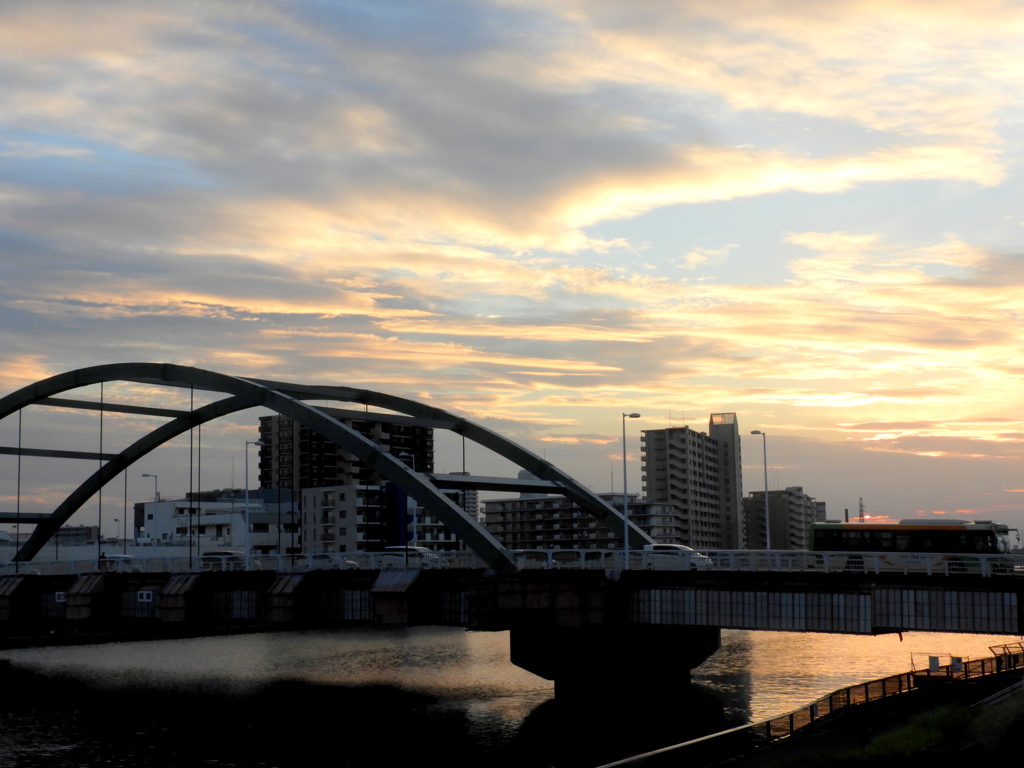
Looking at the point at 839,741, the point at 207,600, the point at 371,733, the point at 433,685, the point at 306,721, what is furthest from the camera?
the point at 433,685

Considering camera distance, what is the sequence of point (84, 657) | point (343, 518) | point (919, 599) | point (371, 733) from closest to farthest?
point (919, 599)
point (371, 733)
point (84, 657)
point (343, 518)

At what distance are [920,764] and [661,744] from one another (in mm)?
20929

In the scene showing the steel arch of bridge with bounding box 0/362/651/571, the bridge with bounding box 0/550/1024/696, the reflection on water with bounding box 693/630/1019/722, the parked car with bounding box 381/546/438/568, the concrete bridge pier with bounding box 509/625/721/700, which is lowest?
the reflection on water with bounding box 693/630/1019/722

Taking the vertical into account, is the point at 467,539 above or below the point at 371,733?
above

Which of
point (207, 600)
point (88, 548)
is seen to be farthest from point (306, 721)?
point (88, 548)

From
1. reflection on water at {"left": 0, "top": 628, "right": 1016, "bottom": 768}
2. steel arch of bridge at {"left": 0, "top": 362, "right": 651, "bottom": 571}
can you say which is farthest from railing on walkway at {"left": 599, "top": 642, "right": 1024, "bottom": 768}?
steel arch of bridge at {"left": 0, "top": 362, "right": 651, "bottom": 571}

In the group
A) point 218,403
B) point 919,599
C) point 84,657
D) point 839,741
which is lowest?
point 84,657

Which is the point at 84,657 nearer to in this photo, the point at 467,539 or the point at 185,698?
the point at 185,698

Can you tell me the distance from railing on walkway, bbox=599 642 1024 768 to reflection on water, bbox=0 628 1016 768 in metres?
8.56

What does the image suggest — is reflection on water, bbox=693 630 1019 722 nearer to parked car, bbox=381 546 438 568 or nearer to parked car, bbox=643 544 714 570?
parked car, bbox=643 544 714 570

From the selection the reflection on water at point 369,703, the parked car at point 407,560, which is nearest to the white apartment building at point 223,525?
the reflection on water at point 369,703

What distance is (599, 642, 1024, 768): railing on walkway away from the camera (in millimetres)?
24469

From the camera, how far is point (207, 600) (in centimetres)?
6366

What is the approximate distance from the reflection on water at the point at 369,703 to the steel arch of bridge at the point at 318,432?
924cm
